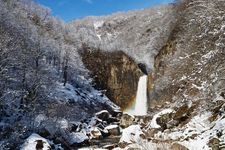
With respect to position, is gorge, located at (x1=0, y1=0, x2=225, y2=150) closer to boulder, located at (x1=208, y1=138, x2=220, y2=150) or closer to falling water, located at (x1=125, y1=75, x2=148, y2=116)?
boulder, located at (x1=208, y1=138, x2=220, y2=150)

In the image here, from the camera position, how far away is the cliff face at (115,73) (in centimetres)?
8625

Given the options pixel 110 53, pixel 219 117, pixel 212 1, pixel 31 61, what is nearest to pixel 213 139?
pixel 219 117

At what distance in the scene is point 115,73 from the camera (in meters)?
91.6

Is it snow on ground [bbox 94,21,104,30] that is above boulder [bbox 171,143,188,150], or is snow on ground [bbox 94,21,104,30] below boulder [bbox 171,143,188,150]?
above

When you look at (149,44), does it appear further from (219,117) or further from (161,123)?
(219,117)

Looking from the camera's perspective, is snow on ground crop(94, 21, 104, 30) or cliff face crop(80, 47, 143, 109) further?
Answer: snow on ground crop(94, 21, 104, 30)

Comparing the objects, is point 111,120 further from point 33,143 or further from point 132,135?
point 132,135

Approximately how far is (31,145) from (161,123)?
Result: 10.6 m

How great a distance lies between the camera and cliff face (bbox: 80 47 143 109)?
86250 millimetres

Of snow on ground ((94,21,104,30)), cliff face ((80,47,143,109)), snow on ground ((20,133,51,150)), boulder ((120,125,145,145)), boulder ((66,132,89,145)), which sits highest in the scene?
snow on ground ((94,21,104,30))

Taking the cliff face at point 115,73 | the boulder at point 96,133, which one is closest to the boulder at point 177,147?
the boulder at point 96,133

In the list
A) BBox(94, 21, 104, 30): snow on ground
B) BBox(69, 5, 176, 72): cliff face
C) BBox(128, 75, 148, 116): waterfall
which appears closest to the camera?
BBox(128, 75, 148, 116): waterfall

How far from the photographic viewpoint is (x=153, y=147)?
69.5ft

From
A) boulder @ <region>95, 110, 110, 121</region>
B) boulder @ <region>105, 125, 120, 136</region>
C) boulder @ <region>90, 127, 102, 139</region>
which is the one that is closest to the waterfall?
boulder @ <region>95, 110, 110, 121</region>
